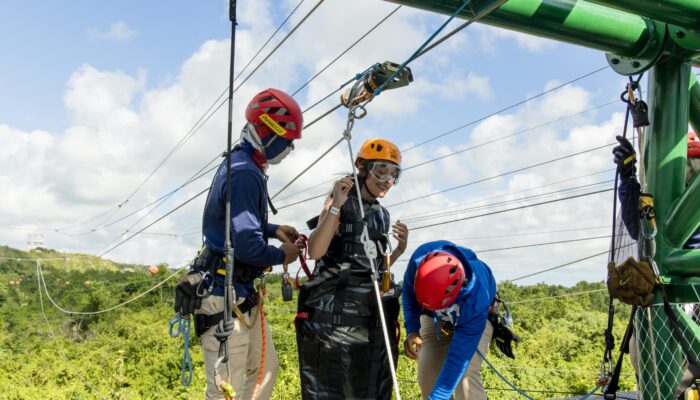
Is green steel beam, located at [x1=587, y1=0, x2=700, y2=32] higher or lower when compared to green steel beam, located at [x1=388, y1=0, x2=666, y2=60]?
lower

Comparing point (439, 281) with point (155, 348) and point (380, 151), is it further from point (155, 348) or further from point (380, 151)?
point (155, 348)

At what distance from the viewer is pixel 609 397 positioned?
2830 millimetres

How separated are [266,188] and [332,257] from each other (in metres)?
0.58

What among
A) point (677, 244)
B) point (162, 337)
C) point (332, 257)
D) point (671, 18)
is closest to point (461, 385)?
point (332, 257)

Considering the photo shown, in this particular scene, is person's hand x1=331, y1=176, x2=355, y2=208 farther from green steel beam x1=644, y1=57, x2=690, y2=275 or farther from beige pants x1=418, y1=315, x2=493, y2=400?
green steel beam x1=644, y1=57, x2=690, y2=275

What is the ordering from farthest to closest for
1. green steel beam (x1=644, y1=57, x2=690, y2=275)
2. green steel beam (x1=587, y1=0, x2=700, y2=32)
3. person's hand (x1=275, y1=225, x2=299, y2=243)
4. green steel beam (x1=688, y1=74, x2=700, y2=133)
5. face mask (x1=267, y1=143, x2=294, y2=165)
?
person's hand (x1=275, y1=225, x2=299, y2=243), face mask (x1=267, y1=143, x2=294, y2=165), green steel beam (x1=688, y1=74, x2=700, y2=133), green steel beam (x1=644, y1=57, x2=690, y2=275), green steel beam (x1=587, y1=0, x2=700, y2=32)

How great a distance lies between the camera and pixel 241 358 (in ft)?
10.00

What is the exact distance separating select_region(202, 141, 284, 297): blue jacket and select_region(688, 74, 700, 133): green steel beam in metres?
2.38

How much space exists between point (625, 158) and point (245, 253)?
2053 millimetres

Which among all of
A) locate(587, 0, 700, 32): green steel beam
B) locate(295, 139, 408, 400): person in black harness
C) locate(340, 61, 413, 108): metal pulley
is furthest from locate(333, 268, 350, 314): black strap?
locate(587, 0, 700, 32): green steel beam

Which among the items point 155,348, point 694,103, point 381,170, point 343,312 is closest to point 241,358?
point 343,312

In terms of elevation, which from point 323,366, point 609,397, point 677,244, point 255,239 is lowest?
point 609,397

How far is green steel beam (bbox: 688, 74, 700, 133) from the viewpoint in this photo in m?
3.02

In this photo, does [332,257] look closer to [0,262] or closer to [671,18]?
[671,18]
